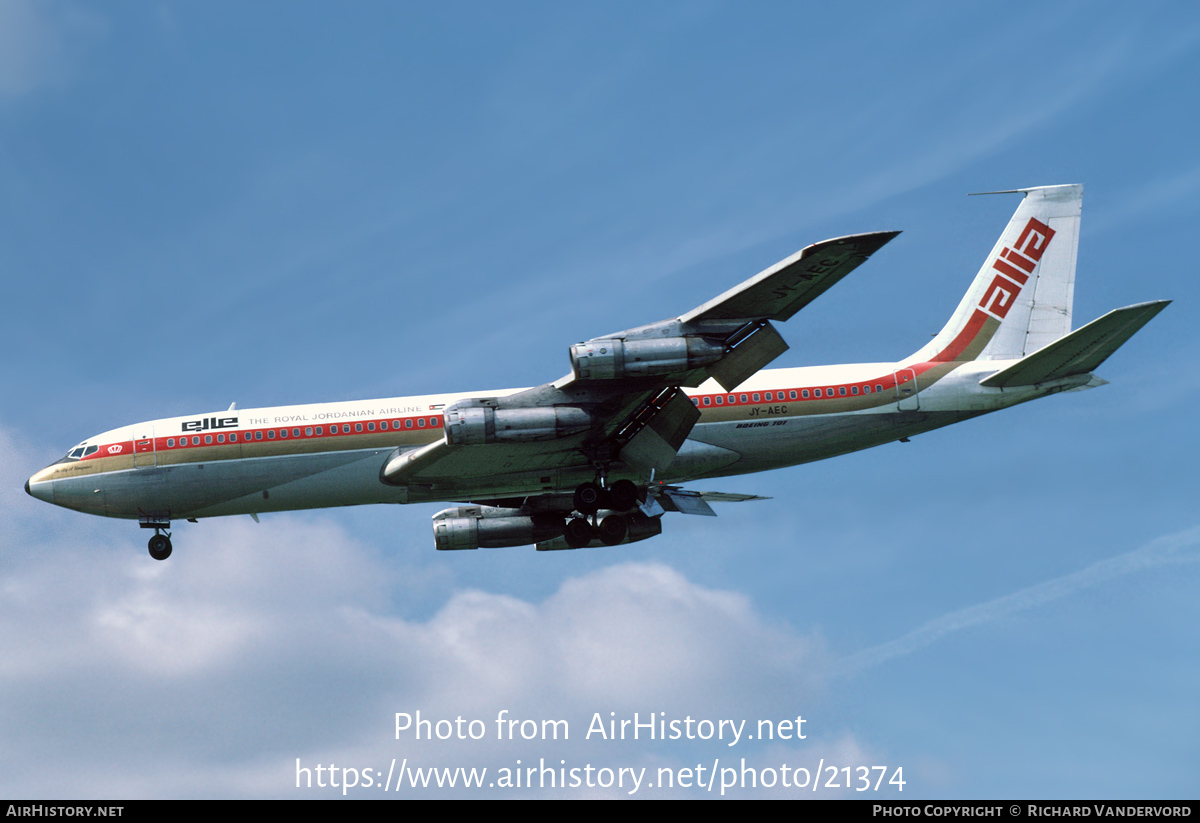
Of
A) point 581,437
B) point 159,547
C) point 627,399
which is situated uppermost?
point 627,399

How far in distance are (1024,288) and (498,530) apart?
20.5 meters

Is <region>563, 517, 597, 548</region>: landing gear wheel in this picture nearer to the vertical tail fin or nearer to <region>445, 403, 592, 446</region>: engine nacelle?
<region>445, 403, 592, 446</region>: engine nacelle

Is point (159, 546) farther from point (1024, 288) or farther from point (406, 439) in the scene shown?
point (1024, 288)

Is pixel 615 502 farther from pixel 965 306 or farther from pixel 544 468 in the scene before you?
pixel 965 306

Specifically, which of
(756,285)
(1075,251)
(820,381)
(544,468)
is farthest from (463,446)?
(1075,251)

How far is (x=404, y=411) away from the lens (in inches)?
1529

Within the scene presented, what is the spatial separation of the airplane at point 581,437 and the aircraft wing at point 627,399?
0.08 meters

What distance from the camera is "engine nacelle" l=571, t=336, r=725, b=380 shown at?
31031 millimetres

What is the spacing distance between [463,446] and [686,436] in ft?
22.9

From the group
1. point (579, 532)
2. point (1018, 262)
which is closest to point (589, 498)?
point (579, 532)

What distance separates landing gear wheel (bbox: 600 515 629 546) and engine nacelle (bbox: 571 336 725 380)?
32.0 feet

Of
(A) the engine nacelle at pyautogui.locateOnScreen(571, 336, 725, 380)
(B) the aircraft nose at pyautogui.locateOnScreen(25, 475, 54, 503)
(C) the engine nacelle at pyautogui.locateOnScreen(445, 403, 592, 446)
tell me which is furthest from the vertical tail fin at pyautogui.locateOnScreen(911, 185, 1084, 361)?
(B) the aircraft nose at pyautogui.locateOnScreen(25, 475, 54, 503)

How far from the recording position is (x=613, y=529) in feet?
131

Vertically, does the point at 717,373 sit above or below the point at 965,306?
below
